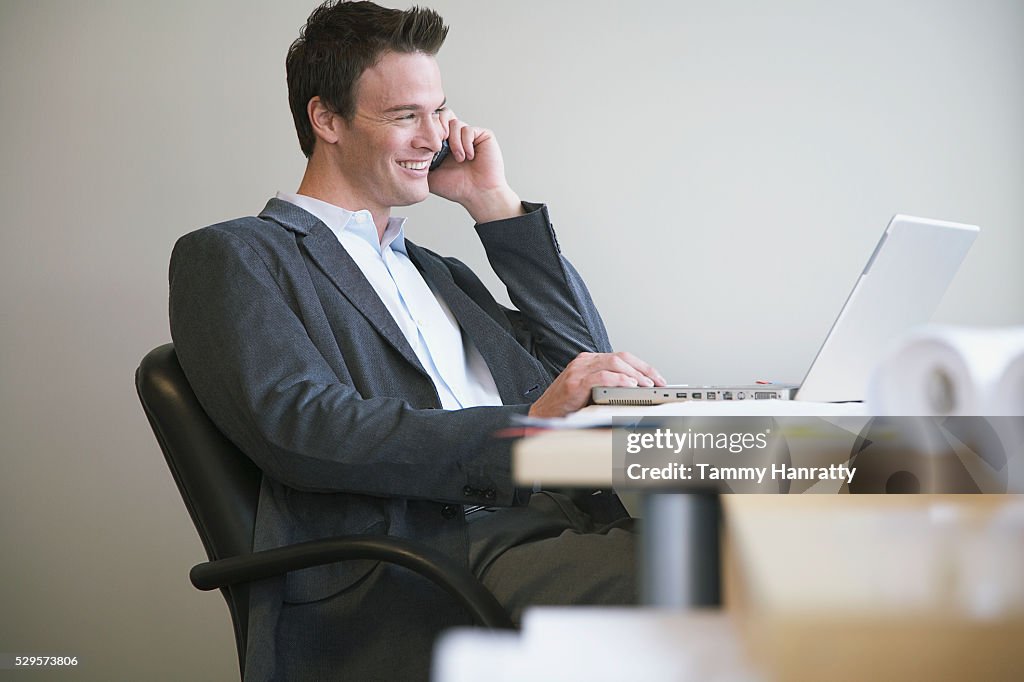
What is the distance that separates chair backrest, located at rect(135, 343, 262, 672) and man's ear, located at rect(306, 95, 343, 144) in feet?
2.39

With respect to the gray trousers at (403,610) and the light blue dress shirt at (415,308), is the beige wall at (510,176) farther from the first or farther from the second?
the gray trousers at (403,610)

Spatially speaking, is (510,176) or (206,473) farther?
(510,176)

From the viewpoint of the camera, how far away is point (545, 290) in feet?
6.13

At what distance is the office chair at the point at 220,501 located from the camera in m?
1.09

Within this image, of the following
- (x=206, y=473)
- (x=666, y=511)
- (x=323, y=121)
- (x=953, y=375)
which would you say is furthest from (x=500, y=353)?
(x=953, y=375)

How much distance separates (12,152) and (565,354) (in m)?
1.44

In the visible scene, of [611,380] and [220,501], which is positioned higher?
[611,380]

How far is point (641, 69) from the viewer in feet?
7.29

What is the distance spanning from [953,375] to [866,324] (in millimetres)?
534

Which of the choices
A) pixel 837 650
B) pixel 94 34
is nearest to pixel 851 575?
pixel 837 650

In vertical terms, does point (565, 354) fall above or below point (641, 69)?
below

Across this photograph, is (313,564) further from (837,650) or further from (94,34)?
(94,34)

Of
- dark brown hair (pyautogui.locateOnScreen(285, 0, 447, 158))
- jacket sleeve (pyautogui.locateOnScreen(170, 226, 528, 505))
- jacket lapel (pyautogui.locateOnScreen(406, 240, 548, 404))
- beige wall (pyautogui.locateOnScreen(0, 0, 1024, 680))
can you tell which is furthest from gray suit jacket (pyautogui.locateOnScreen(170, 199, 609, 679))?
beige wall (pyautogui.locateOnScreen(0, 0, 1024, 680))

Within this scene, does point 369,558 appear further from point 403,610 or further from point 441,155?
point 441,155
